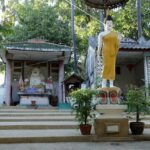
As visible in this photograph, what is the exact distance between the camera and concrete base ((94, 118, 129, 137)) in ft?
26.0

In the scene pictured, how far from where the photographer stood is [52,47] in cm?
1811

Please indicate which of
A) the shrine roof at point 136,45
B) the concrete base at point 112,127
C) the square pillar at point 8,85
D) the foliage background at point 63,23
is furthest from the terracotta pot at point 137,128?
the foliage background at point 63,23

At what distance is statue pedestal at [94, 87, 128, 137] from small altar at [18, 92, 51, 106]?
9.87 metres

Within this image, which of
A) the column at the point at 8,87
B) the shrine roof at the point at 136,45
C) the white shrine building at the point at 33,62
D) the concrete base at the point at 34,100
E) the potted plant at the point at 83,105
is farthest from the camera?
the column at the point at 8,87

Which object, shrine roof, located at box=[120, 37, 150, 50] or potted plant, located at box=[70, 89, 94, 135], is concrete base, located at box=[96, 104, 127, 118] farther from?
shrine roof, located at box=[120, 37, 150, 50]

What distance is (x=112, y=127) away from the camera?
7988mm

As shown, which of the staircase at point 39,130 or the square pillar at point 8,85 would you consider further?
the square pillar at point 8,85

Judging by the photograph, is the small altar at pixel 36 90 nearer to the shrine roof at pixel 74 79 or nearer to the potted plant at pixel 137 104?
the shrine roof at pixel 74 79

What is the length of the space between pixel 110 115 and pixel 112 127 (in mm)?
322

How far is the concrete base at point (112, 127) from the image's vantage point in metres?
7.93

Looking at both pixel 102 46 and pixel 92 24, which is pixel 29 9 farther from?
pixel 102 46

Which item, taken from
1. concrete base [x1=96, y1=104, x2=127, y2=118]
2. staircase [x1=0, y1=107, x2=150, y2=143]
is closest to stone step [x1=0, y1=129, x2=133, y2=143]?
staircase [x1=0, y1=107, x2=150, y2=143]

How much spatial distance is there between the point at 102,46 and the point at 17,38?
1517 centimetres

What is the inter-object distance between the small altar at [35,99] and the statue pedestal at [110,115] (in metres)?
9.87
